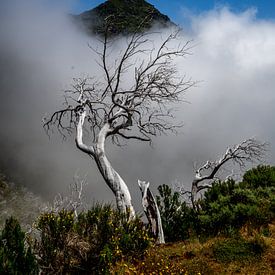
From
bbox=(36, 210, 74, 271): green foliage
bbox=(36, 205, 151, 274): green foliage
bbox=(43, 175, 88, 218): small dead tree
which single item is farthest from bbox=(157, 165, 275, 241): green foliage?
bbox=(43, 175, 88, 218): small dead tree

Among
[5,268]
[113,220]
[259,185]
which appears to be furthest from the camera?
[259,185]

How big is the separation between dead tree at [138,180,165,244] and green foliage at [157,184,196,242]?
2.50ft

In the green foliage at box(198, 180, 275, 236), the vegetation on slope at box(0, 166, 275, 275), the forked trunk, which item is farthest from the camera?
→ the forked trunk

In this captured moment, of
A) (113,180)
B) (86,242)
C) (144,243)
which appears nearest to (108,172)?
(113,180)

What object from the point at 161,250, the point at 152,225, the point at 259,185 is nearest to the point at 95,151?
the point at 152,225

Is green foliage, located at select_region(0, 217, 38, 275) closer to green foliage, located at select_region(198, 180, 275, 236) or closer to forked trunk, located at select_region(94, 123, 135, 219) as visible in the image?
forked trunk, located at select_region(94, 123, 135, 219)

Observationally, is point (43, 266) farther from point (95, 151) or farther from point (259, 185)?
point (259, 185)

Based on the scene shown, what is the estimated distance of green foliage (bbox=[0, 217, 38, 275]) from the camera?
677 centimetres

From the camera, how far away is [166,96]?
15.3 m

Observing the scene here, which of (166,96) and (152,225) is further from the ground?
(166,96)

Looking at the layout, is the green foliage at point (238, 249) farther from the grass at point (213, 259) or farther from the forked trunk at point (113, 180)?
the forked trunk at point (113, 180)

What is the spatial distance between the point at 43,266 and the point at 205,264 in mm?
3734

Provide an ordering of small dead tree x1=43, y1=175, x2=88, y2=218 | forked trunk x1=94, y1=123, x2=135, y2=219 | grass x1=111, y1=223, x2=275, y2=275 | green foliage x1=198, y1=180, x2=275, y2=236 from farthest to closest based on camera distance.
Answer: small dead tree x1=43, y1=175, x2=88, y2=218, forked trunk x1=94, y1=123, x2=135, y2=219, green foliage x1=198, y1=180, x2=275, y2=236, grass x1=111, y1=223, x2=275, y2=275

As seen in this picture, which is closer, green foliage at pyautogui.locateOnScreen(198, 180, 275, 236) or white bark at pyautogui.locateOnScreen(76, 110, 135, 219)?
green foliage at pyautogui.locateOnScreen(198, 180, 275, 236)
